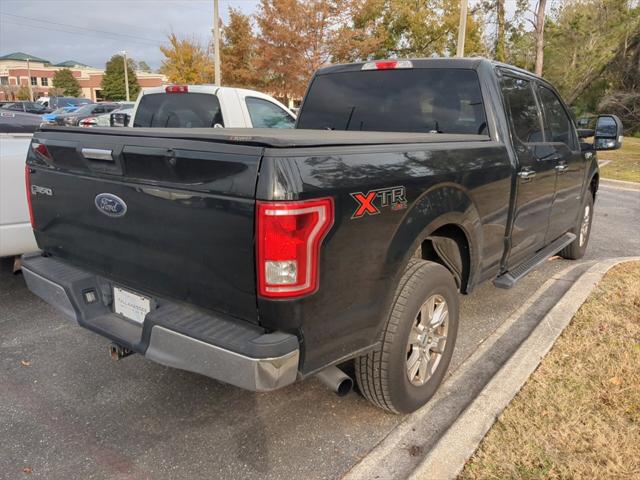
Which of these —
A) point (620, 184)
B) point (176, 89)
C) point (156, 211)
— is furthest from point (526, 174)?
point (620, 184)

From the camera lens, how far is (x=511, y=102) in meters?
3.90

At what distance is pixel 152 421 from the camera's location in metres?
2.90

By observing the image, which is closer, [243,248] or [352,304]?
[243,248]

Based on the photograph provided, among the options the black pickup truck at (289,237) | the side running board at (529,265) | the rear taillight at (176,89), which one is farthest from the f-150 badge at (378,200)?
the rear taillight at (176,89)

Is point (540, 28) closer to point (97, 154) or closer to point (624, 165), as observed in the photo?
point (624, 165)

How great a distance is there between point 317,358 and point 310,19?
2038cm

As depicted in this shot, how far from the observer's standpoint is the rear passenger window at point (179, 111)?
19.9ft

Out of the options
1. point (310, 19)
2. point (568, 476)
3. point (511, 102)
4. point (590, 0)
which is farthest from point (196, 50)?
point (568, 476)

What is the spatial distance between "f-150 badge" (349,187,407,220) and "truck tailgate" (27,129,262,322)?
1.55ft

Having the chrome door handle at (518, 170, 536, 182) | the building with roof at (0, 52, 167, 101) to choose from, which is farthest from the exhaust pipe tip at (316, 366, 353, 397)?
the building with roof at (0, 52, 167, 101)

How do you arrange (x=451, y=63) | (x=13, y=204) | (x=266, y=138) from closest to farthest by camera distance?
(x=266, y=138)
(x=451, y=63)
(x=13, y=204)

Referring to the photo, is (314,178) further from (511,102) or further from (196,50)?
(196,50)

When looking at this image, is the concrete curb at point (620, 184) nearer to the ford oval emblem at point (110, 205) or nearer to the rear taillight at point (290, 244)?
the rear taillight at point (290, 244)

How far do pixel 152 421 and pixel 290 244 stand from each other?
156 centimetres
